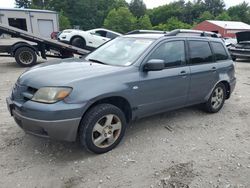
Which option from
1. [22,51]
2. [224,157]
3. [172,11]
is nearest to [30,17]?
[22,51]

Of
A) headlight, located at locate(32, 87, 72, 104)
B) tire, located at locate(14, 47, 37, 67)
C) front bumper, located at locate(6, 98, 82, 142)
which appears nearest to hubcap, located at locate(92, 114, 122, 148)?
front bumper, located at locate(6, 98, 82, 142)

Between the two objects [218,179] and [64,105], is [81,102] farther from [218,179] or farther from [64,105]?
[218,179]

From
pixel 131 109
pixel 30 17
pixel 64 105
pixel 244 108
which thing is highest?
pixel 30 17

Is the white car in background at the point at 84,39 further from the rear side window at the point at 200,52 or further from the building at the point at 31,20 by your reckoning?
the rear side window at the point at 200,52

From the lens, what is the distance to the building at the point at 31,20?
1358 cm

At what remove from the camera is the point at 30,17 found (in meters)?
14.4

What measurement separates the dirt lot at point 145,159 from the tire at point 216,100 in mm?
500

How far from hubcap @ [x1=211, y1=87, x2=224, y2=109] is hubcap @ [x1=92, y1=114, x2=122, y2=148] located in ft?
8.46

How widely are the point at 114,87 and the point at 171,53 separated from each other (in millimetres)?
1414

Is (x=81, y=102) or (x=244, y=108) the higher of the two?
(x=81, y=102)

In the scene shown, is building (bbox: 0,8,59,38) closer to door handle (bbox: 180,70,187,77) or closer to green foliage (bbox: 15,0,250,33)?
door handle (bbox: 180,70,187,77)

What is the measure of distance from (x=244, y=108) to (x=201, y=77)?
1874mm

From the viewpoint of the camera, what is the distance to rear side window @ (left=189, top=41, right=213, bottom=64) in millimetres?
4930

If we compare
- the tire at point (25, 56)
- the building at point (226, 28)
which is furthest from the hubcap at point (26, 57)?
the building at point (226, 28)
